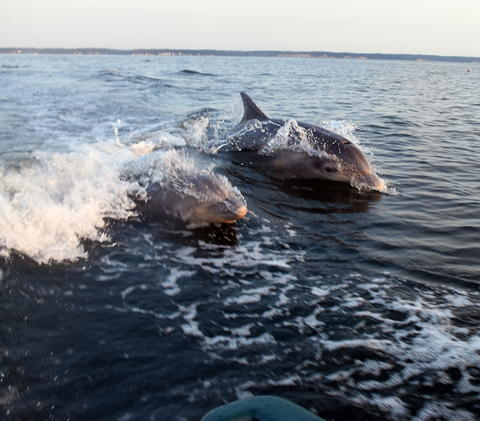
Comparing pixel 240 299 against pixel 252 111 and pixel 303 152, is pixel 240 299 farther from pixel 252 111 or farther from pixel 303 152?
pixel 252 111

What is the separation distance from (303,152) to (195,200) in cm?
332

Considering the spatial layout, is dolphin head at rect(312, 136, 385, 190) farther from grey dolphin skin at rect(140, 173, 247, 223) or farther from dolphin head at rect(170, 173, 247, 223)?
dolphin head at rect(170, 173, 247, 223)

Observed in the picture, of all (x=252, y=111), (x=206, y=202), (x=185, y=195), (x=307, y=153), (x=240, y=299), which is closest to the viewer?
(x=240, y=299)

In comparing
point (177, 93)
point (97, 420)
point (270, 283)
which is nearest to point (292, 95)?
point (177, 93)

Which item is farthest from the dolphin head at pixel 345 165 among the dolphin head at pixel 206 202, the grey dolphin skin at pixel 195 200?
the dolphin head at pixel 206 202

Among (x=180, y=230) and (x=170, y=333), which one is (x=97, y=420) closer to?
(x=170, y=333)

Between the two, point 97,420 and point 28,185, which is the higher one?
point 28,185

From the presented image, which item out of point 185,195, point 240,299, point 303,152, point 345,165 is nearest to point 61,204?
point 185,195

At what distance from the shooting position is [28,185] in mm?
5500

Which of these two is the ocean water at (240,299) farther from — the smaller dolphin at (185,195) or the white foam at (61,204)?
the smaller dolphin at (185,195)

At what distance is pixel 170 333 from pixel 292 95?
796 inches

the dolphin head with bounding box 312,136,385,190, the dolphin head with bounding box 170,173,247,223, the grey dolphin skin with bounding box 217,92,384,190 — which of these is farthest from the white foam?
the dolphin head with bounding box 312,136,385,190

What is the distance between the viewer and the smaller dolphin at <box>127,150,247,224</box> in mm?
5062

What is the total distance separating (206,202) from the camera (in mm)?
5117
